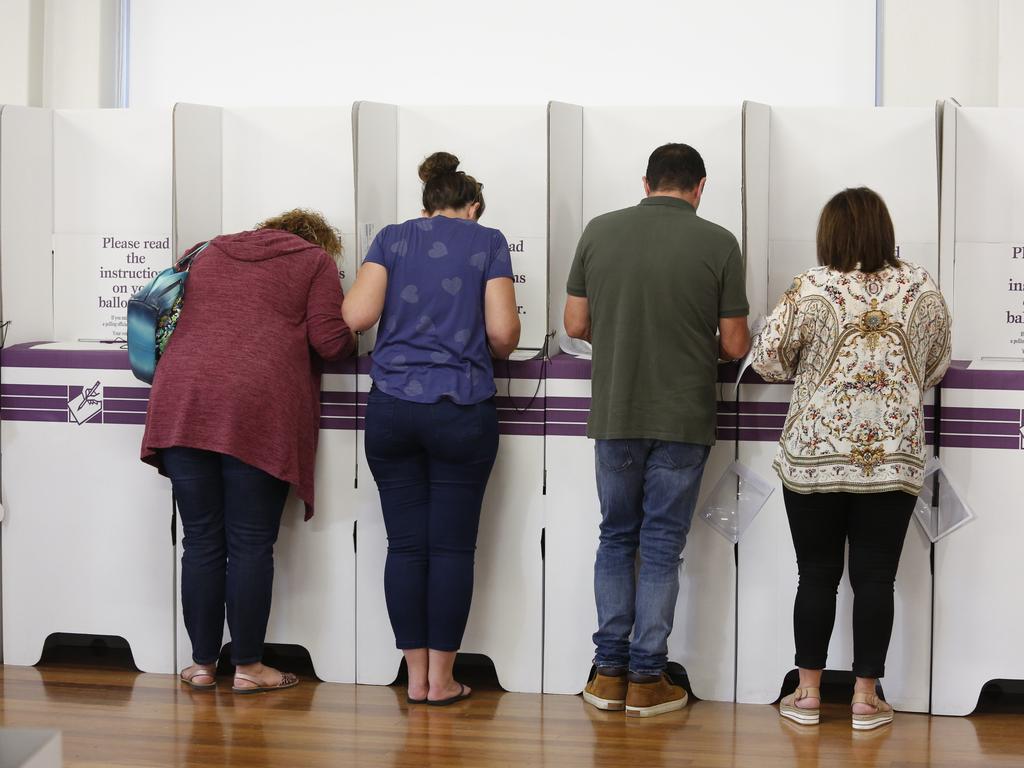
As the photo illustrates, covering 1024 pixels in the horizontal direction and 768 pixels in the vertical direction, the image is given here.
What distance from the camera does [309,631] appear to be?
3.11m

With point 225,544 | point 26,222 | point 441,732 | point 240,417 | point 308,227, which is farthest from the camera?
point 26,222

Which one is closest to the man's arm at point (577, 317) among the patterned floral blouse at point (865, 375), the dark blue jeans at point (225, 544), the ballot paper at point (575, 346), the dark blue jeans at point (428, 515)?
the ballot paper at point (575, 346)

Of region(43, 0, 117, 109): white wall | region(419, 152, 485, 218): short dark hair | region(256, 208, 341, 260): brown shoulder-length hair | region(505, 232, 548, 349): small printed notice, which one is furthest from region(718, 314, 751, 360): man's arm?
region(43, 0, 117, 109): white wall

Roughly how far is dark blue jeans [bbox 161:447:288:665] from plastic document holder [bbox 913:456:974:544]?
170cm

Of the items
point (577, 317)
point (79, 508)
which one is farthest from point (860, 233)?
point (79, 508)

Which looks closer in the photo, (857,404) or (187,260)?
(857,404)

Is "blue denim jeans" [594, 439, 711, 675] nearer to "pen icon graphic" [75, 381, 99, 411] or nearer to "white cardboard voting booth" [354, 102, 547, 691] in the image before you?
"white cardboard voting booth" [354, 102, 547, 691]

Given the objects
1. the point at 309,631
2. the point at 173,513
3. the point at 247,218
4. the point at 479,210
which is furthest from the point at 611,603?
the point at 247,218

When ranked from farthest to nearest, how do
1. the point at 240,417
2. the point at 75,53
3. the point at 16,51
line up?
the point at 75,53 → the point at 16,51 → the point at 240,417

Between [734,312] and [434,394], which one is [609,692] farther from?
[734,312]

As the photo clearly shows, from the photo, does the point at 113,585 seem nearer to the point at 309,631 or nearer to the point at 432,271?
the point at 309,631

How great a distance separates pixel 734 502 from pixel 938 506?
1.72ft

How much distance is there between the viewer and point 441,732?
2691 mm

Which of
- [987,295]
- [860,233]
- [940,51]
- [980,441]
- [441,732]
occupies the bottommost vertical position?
[441,732]
